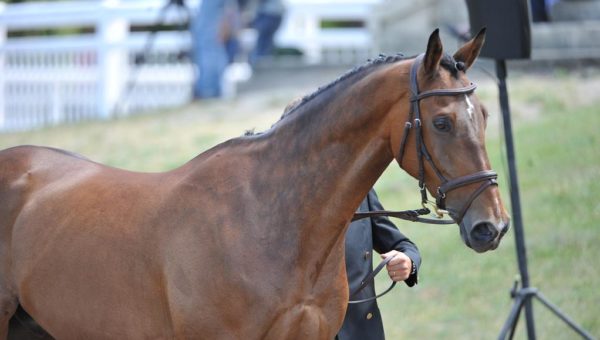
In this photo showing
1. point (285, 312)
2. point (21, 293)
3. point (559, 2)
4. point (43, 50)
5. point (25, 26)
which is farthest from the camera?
Result: point (25, 26)

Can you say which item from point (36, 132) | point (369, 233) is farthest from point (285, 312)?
point (36, 132)

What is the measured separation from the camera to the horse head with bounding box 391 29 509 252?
11.8 ft

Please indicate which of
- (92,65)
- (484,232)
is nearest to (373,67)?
(484,232)

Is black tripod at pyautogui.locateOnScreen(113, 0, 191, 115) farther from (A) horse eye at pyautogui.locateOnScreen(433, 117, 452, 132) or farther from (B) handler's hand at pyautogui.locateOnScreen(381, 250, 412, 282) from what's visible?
(A) horse eye at pyautogui.locateOnScreen(433, 117, 452, 132)

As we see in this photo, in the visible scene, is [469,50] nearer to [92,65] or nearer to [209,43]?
[209,43]

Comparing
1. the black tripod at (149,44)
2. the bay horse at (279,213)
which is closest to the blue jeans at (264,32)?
the black tripod at (149,44)

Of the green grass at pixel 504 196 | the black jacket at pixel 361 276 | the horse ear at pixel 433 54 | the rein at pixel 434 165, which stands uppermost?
the horse ear at pixel 433 54

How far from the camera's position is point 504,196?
9.32 metres

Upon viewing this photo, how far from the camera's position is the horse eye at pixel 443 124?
3.66 m

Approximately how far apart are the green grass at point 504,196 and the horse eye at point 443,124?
321 cm

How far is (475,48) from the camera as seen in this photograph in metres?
3.90

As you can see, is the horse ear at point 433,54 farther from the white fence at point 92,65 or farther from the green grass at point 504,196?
the white fence at point 92,65

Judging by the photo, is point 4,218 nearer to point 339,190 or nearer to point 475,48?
point 339,190

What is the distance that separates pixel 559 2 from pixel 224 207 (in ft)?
30.6
